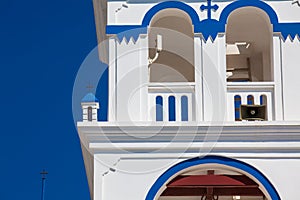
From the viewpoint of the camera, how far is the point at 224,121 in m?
17.5

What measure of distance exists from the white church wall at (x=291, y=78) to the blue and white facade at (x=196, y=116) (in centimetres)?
2

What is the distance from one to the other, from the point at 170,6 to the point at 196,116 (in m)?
2.01

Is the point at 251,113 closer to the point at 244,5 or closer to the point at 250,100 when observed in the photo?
the point at 250,100

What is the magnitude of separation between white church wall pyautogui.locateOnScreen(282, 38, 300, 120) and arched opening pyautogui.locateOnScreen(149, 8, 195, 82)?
82.2 inches

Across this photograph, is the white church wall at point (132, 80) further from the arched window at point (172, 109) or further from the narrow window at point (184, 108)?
the narrow window at point (184, 108)

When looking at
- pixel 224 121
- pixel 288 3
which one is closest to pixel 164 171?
pixel 224 121

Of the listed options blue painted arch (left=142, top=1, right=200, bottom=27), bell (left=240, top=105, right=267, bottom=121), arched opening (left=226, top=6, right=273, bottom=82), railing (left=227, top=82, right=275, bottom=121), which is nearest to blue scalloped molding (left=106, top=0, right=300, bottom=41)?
blue painted arch (left=142, top=1, right=200, bottom=27)

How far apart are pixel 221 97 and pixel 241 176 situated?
1.32 m

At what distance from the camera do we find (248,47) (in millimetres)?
20922

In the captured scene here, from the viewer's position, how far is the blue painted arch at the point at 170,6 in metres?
18.4

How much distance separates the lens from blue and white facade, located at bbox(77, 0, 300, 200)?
1733cm

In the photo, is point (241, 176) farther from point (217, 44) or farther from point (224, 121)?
point (217, 44)

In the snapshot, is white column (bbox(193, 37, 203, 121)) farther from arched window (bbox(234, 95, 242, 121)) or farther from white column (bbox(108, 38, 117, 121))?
white column (bbox(108, 38, 117, 121))

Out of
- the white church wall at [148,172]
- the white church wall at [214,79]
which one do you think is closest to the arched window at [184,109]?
the white church wall at [214,79]
